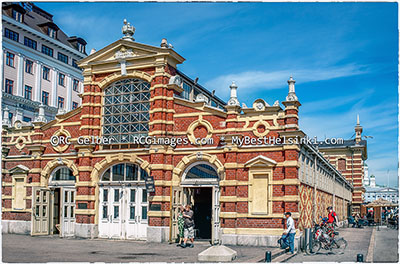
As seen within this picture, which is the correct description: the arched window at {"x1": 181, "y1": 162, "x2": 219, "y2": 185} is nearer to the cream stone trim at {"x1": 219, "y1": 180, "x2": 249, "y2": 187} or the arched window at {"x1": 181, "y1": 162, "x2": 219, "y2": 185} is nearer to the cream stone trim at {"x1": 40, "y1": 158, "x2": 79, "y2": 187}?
the cream stone trim at {"x1": 219, "y1": 180, "x2": 249, "y2": 187}

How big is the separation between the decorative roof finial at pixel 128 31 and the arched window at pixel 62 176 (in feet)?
25.7

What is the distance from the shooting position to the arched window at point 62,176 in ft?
86.6

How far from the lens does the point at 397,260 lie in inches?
647

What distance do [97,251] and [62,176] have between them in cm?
829

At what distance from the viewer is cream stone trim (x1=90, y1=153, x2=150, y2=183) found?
79.3ft

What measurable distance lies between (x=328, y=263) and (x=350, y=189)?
39290mm

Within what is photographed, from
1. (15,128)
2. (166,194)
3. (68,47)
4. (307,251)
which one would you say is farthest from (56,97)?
(307,251)

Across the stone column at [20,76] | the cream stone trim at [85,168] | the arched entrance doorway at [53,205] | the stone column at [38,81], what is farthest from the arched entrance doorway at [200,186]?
the stone column at [38,81]

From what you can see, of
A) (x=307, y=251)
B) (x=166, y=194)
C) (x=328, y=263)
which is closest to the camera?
(x=328, y=263)

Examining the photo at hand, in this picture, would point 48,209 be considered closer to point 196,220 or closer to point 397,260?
point 196,220

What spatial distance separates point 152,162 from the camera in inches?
938

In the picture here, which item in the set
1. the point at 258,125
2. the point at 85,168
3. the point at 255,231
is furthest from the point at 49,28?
the point at 255,231

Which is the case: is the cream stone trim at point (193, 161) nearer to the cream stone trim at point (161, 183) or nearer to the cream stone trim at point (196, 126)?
the cream stone trim at point (161, 183)

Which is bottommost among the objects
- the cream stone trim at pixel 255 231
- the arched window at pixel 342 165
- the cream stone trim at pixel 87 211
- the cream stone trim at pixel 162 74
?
the cream stone trim at pixel 255 231
